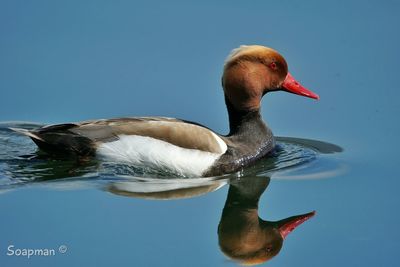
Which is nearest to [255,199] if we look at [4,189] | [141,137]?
[141,137]

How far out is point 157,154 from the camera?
9.78 m

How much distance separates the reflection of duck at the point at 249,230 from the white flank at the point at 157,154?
50cm

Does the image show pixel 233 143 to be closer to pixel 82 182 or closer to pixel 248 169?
pixel 248 169

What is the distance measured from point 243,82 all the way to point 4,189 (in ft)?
10.0

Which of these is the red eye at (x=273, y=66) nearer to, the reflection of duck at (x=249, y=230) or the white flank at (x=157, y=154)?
the white flank at (x=157, y=154)

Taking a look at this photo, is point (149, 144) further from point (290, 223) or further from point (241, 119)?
point (290, 223)

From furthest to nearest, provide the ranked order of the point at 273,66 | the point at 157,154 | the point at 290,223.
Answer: the point at 273,66
the point at 157,154
the point at 290,223

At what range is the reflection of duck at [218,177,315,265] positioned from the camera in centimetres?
797

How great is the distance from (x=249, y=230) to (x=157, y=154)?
178 centimetres

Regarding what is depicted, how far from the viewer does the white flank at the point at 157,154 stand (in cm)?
977

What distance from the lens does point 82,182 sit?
9492 millimetres

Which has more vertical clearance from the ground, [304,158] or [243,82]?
[243,82]

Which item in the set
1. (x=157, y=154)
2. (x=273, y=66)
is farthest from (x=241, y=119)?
(x=157, y=154)

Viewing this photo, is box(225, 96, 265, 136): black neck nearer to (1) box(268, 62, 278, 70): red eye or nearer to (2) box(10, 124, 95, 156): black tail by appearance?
(1) box(268, 62, 278, 70): red eye
